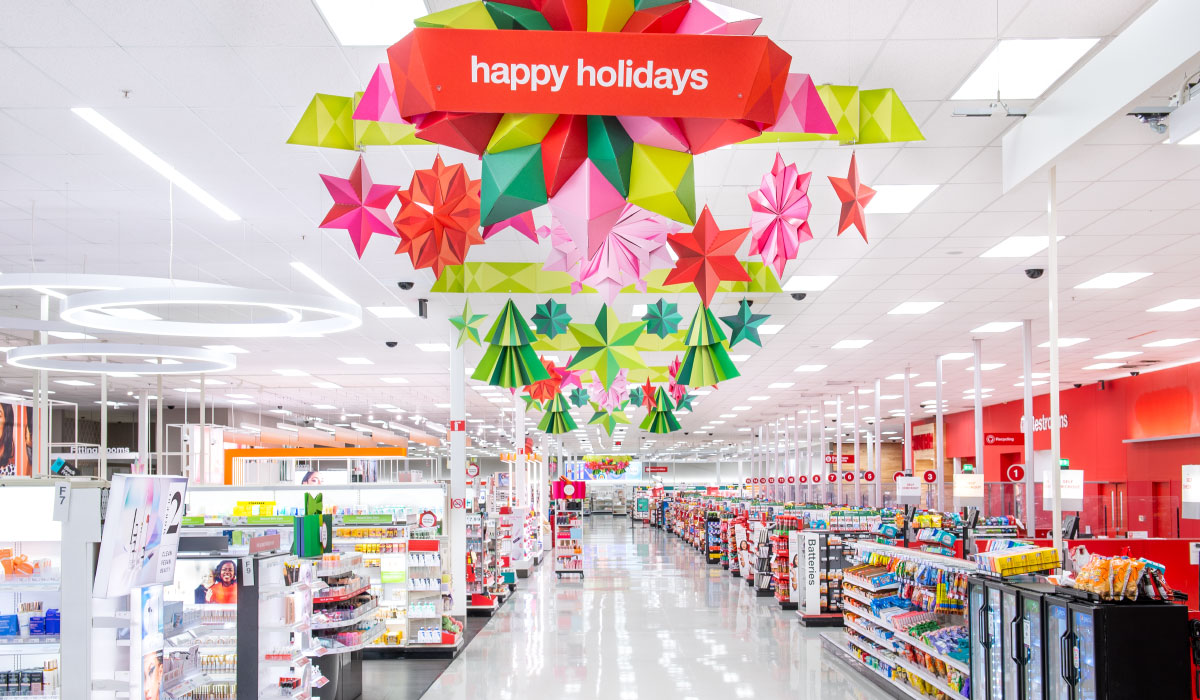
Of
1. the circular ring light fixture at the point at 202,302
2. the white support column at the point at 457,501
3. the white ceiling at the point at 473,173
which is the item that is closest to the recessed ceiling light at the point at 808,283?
the white ceiling at the point at 473,173

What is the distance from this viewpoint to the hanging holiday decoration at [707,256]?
18.6 ft

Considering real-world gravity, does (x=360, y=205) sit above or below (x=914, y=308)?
below

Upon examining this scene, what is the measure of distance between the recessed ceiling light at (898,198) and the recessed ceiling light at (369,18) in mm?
4119

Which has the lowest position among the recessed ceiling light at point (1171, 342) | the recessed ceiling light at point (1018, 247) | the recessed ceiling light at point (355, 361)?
the recessed ceiling light at point (355, 361)

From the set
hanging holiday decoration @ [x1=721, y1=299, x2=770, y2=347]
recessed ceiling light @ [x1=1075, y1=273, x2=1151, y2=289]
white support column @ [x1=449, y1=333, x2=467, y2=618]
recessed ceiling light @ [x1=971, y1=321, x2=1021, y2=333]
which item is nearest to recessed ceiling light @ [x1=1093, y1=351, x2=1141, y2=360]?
recessed ceiling light @ [x1=971, y1=321, x2=1021, y2=333]

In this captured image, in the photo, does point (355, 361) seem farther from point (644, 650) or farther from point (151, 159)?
point (151, 159)

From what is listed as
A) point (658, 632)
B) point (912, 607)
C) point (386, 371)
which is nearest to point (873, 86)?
point (912, 607)

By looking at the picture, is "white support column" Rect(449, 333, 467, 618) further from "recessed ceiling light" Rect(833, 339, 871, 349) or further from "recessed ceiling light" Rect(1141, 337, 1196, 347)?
"recessed ceiling light" Rect(1141, 337, 1196, 347)

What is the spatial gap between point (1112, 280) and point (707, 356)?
17.9 ft

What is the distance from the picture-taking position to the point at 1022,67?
5535mm

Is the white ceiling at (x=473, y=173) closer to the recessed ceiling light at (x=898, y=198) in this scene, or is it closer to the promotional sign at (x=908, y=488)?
the recessed ceiling light at (x=898, y=198)

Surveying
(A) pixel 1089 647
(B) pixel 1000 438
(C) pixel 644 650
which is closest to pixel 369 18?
(A) pixel 1089 647

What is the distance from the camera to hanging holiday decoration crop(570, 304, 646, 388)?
10.2 meters

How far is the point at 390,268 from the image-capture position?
34.1 feet
